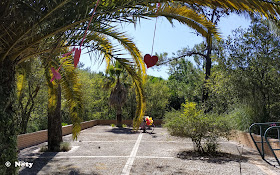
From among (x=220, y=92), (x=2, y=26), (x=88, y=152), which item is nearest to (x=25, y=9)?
(x=2, y=26)

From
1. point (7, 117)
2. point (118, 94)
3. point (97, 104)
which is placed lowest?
point (7, 117)

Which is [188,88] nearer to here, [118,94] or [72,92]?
[118,94]

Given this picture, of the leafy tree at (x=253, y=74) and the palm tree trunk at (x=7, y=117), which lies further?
the leafy tree at (x=253, y=74)

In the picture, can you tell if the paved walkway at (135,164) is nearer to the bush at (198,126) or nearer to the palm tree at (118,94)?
the bush at (198,126)

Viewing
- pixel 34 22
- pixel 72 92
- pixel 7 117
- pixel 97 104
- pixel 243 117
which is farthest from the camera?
pixel 97 104

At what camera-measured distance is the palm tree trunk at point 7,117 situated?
4043 millimetres

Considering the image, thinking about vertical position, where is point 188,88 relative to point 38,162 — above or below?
above

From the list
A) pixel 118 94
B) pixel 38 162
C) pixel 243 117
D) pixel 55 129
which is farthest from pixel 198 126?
pixel 118 94

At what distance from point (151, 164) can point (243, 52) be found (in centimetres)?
760

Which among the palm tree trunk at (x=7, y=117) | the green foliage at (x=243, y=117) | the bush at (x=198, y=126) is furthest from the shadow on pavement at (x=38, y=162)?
the green foliage at (x=243, y=117)

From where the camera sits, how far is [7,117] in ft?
13.5

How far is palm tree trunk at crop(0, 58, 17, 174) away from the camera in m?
4.04

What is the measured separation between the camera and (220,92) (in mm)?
13961

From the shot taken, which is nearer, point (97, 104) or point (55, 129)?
point (55, 129)
